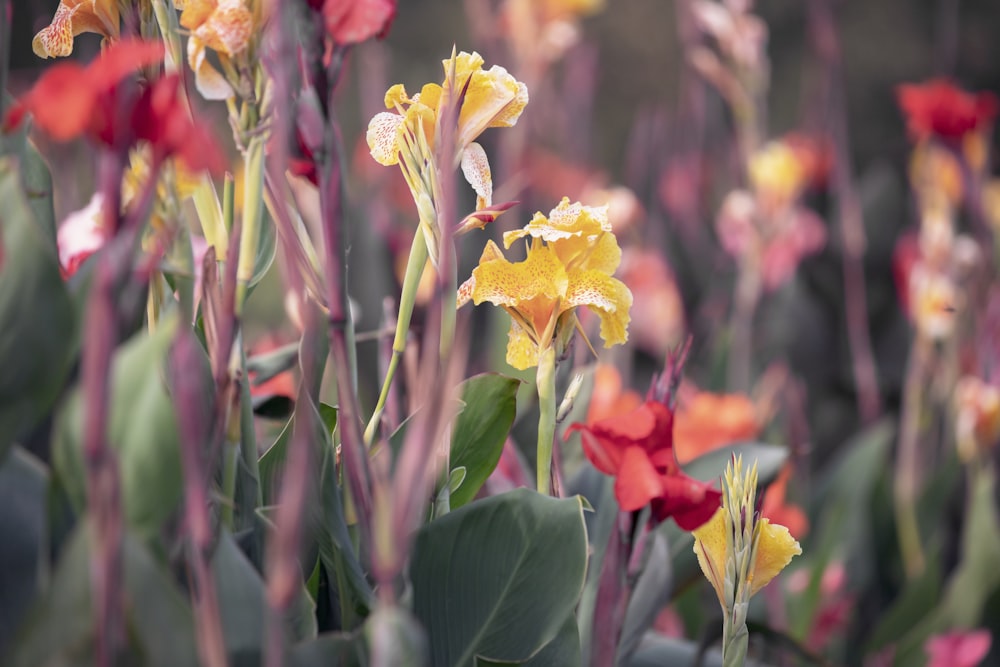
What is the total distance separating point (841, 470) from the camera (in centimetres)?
98

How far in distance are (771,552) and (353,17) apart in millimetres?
206

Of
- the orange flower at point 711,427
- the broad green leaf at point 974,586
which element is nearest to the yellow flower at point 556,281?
the orange flower at point 711,427

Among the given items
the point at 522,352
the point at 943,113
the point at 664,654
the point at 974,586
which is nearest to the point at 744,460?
the point at 664,654

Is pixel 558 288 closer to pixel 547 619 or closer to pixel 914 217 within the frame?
pixel 547 619

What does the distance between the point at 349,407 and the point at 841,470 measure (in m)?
0.82

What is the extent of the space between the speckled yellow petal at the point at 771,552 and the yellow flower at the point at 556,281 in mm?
79

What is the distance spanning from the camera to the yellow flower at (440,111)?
11.9 inches

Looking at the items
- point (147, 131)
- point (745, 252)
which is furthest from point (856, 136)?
point (147, 131)

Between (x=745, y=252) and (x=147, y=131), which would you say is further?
(x=745, y=252)

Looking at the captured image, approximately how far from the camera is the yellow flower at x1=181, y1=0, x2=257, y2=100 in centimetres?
28

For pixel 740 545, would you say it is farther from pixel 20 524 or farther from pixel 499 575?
pixel 20 524

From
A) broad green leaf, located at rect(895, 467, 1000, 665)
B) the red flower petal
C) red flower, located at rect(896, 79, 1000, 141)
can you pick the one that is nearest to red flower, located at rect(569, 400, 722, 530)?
the red flower petal

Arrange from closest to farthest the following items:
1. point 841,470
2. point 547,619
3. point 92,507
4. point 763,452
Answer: point 92,507
point 547,619
point 763,452
point 841,470

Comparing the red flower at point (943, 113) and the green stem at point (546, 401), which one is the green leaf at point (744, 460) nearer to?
the green stem at point (546, 401)
